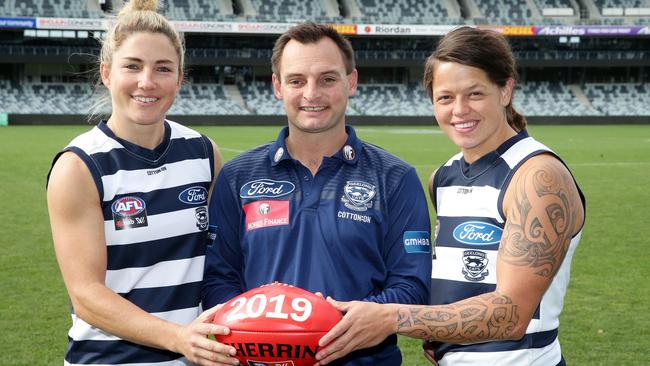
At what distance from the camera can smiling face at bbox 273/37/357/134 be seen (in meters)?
2.98

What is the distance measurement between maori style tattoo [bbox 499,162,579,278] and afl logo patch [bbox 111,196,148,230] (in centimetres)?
146

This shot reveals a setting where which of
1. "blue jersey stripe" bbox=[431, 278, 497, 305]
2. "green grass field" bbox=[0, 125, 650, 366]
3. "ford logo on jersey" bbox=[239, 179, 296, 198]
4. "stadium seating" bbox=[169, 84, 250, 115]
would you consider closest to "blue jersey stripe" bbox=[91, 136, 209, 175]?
"ford logo on jersey" bbox=[239, 179, 296, 198]

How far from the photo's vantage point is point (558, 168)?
2.83 meters

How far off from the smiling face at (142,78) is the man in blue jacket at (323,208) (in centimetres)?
42

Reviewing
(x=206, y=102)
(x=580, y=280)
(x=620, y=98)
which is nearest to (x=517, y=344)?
(x=580, y=280)

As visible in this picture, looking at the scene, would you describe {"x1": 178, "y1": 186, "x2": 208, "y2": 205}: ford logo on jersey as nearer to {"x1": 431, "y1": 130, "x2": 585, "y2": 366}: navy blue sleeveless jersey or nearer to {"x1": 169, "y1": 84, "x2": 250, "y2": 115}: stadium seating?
{"x1": 431, "y1": 130, "x2": 585, "y2": 366}: navy blue sleeveless jersey

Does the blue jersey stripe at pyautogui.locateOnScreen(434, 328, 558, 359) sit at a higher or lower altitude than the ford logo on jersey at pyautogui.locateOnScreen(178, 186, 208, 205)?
lower

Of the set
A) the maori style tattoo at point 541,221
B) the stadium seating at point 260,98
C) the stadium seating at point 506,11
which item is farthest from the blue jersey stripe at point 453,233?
the stadium seating at point 506,11

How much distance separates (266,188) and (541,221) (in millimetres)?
1089

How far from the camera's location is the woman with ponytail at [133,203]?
116 inches

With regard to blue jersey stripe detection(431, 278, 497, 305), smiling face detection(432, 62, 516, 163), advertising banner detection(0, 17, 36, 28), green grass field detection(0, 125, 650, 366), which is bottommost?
advertising banner detection(0, 17, 36, 28)

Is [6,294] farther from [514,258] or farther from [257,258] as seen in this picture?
[514,258]

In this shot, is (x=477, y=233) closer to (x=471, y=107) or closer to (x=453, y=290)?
(x=453, y=290)

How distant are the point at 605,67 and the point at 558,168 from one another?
5947cm
